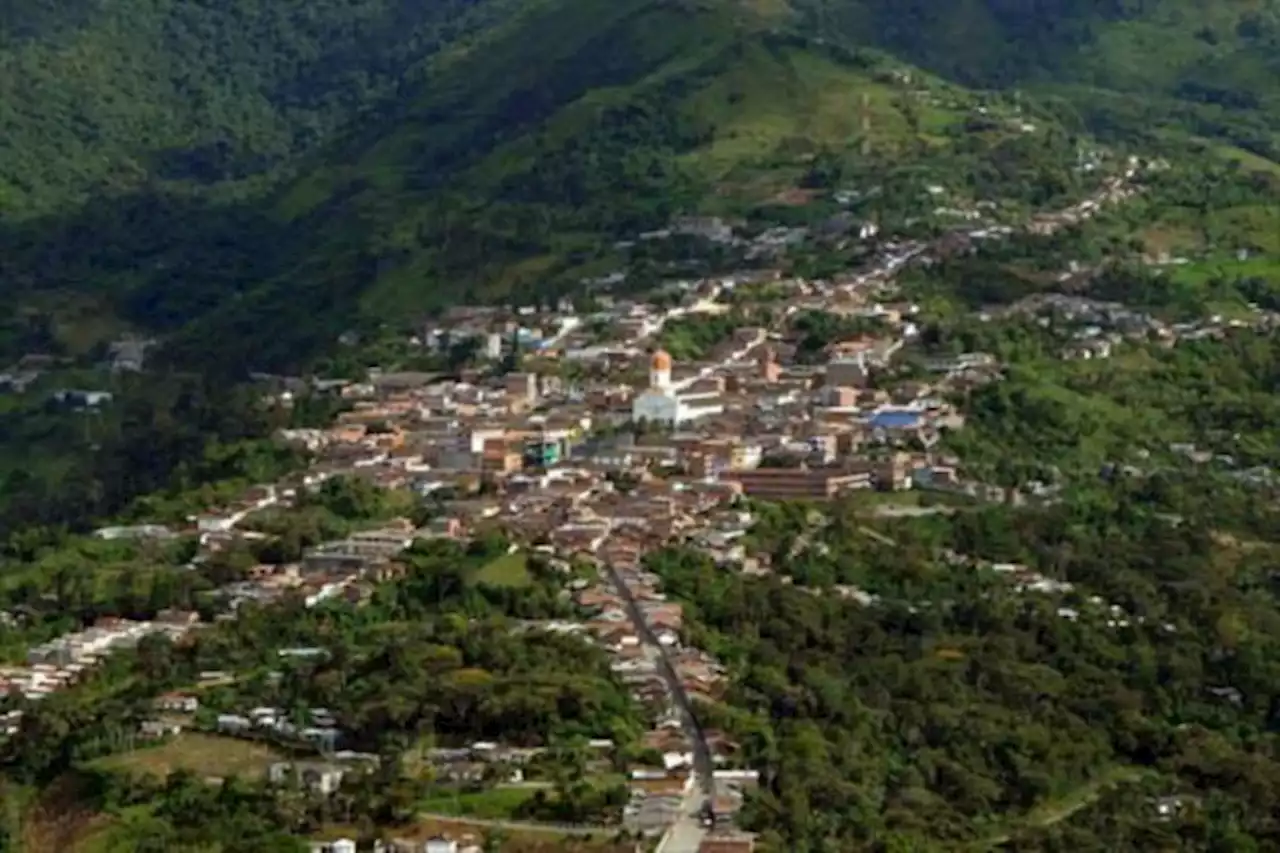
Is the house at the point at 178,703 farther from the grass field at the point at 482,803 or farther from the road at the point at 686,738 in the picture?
the road at the point at 686,738

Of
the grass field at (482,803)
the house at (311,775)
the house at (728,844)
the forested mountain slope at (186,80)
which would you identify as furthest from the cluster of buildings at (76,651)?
the forested mountain slope at (186,80)

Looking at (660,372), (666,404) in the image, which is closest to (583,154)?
(660,372)

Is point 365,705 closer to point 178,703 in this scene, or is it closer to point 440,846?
point 178,703

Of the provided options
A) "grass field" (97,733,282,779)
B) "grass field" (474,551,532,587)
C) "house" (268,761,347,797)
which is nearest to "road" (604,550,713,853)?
"grass field" (474,551,532,587)

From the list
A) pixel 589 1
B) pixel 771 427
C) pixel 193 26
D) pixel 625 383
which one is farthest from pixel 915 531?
pixel 193 26

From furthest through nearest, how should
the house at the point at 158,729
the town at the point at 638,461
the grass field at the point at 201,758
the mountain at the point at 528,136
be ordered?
the mountain at the point at 528,136 → the house at the point at 158,729 → the town at the point at 638,461 → the grass field at the point at 201,758

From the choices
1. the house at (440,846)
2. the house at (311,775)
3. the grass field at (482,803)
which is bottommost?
the house at (440,846)

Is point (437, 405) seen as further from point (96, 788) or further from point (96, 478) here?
point (96, 788)
